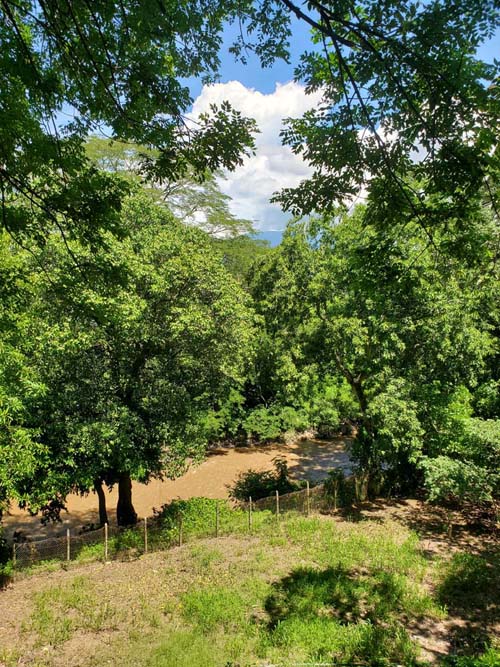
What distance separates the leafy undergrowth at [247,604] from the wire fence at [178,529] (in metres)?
0.65

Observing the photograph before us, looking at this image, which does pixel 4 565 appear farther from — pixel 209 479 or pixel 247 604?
pixel 209 479

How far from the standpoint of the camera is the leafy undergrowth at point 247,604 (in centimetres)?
543

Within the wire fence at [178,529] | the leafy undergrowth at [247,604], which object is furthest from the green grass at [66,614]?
the wire fence at [178,529]

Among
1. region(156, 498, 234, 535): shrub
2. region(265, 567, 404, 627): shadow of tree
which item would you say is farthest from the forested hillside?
region(265, 567, 404, 627): shadow of tree

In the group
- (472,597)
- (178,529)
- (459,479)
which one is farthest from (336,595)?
(178,529)

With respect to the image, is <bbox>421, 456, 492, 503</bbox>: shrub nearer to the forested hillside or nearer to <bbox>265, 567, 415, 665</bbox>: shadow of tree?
the forested hillside

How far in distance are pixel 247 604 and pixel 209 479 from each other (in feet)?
34.7

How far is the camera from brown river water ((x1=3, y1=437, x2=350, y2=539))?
13281 millimetres

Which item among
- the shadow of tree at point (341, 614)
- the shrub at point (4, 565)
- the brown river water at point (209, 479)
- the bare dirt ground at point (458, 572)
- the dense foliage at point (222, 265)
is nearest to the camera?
the dense foliage at point (222, 265)

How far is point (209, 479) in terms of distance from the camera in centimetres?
1695

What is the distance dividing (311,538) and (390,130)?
8665 millimetres

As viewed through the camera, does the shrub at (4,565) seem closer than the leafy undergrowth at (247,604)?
No

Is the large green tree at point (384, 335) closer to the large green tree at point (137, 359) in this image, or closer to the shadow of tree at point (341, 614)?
the large green tree at point (137, 359)

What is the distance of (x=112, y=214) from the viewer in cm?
374
